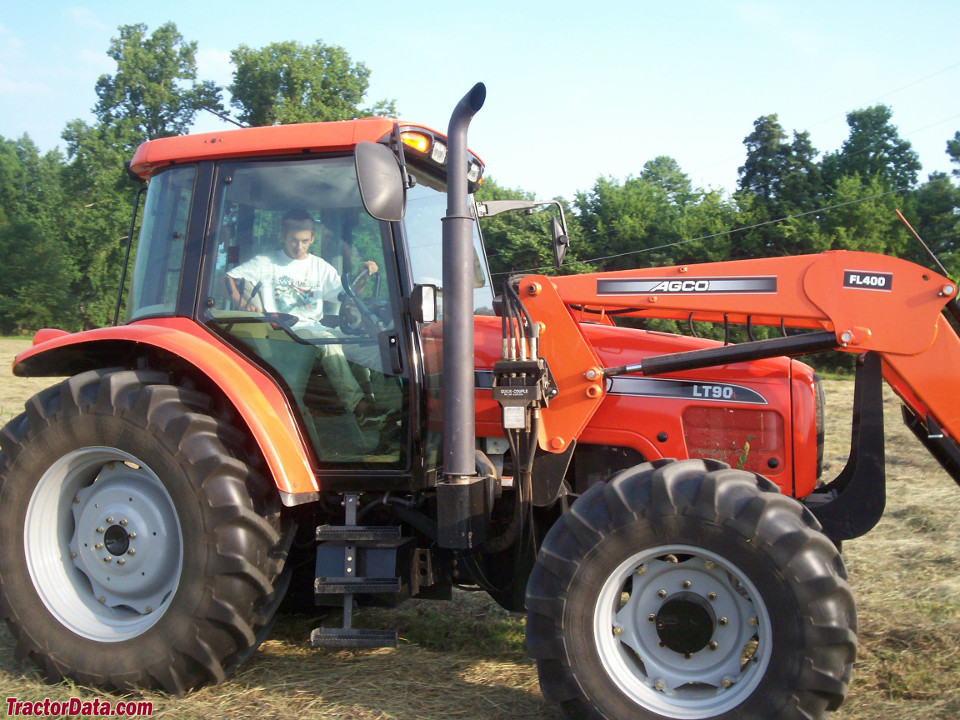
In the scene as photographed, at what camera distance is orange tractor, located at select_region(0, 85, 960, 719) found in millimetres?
3113

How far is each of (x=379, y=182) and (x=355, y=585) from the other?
1.59 metres

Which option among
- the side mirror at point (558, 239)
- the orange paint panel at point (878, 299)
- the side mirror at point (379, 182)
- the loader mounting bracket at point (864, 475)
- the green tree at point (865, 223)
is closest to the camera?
the side mirror at point (379, 182)

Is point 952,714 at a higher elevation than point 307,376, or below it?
below

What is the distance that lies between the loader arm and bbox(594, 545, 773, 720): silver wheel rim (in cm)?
71

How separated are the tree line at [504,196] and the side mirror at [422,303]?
9641 millimetres

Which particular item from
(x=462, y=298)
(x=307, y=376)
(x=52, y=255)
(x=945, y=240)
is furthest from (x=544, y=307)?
(x=52, y=255)

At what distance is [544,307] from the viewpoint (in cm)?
340

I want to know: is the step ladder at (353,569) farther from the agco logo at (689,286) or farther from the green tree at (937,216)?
the green tree at (937,216)

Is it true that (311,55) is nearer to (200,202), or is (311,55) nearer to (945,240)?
(945,240)

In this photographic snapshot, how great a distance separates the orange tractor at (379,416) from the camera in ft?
10.2

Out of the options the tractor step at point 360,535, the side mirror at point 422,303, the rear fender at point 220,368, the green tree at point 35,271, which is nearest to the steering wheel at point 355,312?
the side mirror at point 422,303

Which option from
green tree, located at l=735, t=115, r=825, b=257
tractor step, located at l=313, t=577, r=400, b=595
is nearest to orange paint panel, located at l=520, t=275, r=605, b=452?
tractor step, located at l=313, t=577, r=400, b=595

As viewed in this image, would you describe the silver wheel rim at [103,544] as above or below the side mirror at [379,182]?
below

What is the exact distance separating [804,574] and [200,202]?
9.19 feet
